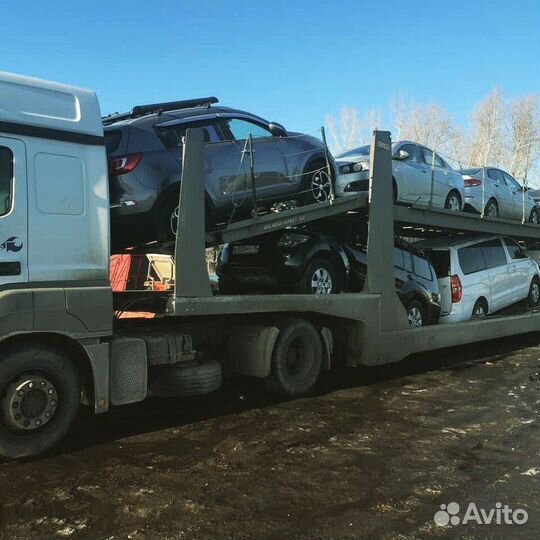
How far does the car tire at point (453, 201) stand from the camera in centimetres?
1018

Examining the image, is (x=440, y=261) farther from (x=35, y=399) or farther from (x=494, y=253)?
(x=35, y=399)

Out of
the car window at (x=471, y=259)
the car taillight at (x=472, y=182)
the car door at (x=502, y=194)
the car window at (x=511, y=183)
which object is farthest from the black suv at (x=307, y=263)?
the car window at (x=511, y=183)

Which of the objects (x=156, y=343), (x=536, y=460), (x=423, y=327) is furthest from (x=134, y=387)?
(x=423, y=327)

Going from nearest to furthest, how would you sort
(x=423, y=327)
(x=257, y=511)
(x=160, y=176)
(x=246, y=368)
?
1. (x=257, y=511)
2. (x=160, y=176)
3. (x=246, y=368)
4. (x=423, y=327)

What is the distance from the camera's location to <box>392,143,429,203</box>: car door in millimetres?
8805

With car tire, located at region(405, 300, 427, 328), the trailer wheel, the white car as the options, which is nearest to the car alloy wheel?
the white car

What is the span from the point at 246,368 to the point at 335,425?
133 centimetres

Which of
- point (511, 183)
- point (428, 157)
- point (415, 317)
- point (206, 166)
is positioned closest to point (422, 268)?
point (415, 317)

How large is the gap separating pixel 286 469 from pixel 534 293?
887 centimetres

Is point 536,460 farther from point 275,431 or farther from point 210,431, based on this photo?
point 210,431

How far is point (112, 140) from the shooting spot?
18.8ft

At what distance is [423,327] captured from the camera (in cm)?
841

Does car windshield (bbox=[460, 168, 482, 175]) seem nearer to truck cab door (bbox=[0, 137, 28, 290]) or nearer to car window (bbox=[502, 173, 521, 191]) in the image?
car window (bbox=[502, 173, 521, 191])

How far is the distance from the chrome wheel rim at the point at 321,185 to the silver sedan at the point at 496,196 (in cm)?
436
